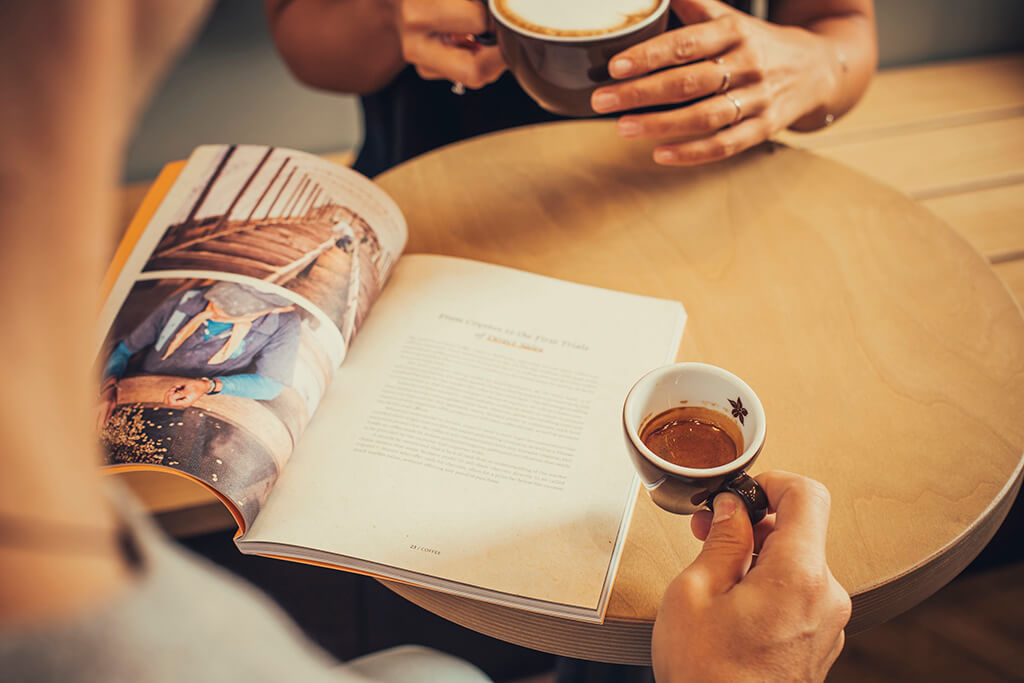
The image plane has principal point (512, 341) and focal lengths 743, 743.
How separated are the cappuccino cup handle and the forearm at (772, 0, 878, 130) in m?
0.62

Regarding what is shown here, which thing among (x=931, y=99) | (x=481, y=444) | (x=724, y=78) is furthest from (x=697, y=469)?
(x=931, y=99)

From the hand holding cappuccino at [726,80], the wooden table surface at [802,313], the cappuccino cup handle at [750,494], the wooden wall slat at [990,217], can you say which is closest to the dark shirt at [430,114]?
the wooden table surface at [802,313]

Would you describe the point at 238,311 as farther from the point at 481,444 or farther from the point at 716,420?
the point at 716,420

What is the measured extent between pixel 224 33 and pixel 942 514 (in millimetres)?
1437

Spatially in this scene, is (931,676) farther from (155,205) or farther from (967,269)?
(155,205)

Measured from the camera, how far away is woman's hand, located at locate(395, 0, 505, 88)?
2.57ft

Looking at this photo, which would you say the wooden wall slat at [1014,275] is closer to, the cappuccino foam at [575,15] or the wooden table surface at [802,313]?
the wooden table surface at [802,313]

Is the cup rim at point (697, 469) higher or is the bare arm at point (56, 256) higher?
the bare arm at point (56, 256)

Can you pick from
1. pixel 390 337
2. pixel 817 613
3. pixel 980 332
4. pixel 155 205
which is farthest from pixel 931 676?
pixel 155 205

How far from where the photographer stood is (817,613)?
445mm

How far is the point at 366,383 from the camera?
25.3 inches

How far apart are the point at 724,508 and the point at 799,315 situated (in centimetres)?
29

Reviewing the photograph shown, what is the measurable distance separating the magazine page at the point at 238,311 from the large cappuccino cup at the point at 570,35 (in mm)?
203

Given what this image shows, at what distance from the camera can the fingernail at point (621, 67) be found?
685 mm
